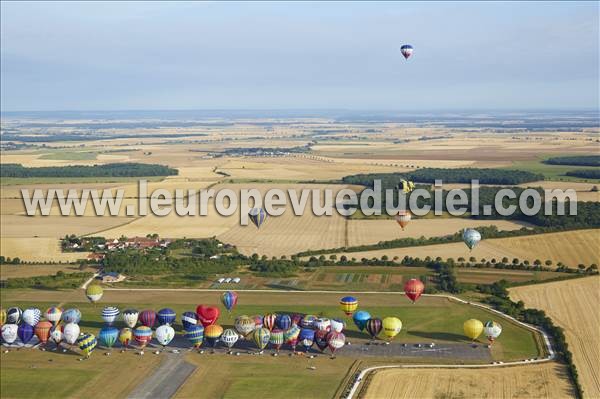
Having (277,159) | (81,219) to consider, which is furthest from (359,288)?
(277,159)

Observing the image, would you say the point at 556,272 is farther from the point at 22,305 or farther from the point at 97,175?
the point at 97,175

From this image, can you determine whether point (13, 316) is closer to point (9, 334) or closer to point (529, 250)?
point (9, 334)

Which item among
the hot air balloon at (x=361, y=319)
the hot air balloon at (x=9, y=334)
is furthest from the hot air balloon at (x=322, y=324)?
the hot air balloon at (x=9, y=334)

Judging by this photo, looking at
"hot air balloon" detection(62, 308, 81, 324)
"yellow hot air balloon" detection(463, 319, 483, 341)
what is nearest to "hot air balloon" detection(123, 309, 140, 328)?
"hot air balloon" detection(62, 308, 81, 324)

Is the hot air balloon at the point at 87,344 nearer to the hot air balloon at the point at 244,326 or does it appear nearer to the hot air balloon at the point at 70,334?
the hot air balloon at the point at 70,334

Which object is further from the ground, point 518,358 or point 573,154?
point 573,154

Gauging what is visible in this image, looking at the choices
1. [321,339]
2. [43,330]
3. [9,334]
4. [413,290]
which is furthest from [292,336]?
[9,334]

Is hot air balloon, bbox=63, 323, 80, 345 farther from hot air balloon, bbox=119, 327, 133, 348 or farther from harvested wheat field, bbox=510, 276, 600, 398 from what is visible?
harvested wheat field, bbox=510, 276, 600, 398
